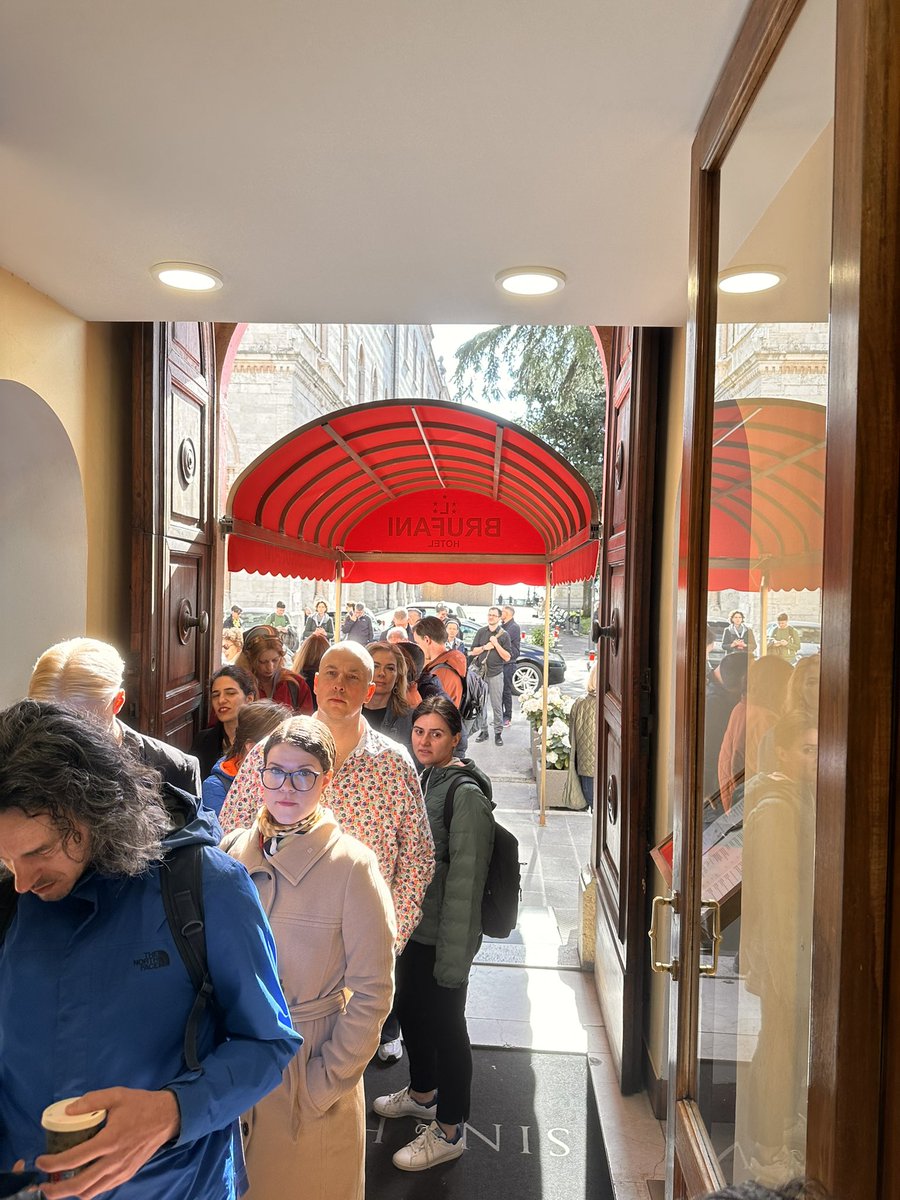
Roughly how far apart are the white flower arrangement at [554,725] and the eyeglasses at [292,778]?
742 centimetres

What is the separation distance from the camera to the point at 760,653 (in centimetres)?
162

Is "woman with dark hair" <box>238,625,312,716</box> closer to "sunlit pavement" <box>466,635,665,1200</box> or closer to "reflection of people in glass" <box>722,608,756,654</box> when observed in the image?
"sunlit pavement" <box>466,635,665,1200</box>

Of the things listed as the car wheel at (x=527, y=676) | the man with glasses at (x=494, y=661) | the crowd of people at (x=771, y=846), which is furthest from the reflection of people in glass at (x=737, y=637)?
the car wheel at (x=527, y=676)

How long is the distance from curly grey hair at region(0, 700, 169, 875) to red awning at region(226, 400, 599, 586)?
4.12m

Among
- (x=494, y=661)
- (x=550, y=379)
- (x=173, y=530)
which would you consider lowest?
(x=494, y=661)

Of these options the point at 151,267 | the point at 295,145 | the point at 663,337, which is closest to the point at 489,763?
the point at 663,337

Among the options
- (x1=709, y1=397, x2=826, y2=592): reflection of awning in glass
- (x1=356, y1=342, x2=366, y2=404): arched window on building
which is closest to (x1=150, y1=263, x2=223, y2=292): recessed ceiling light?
(x1=709, y1=397, x2=826, y2=592): reflection of awning in glass

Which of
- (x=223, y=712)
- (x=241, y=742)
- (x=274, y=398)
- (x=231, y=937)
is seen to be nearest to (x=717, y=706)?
(x=231, y=937)

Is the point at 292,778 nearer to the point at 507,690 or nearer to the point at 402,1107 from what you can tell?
the point at 402,1107

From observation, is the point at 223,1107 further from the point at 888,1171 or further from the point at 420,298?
the point at 420,298

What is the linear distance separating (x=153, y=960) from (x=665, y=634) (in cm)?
302

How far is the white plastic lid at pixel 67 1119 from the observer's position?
56.1 inches

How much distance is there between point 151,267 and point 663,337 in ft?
7.71

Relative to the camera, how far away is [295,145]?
7.66ft
